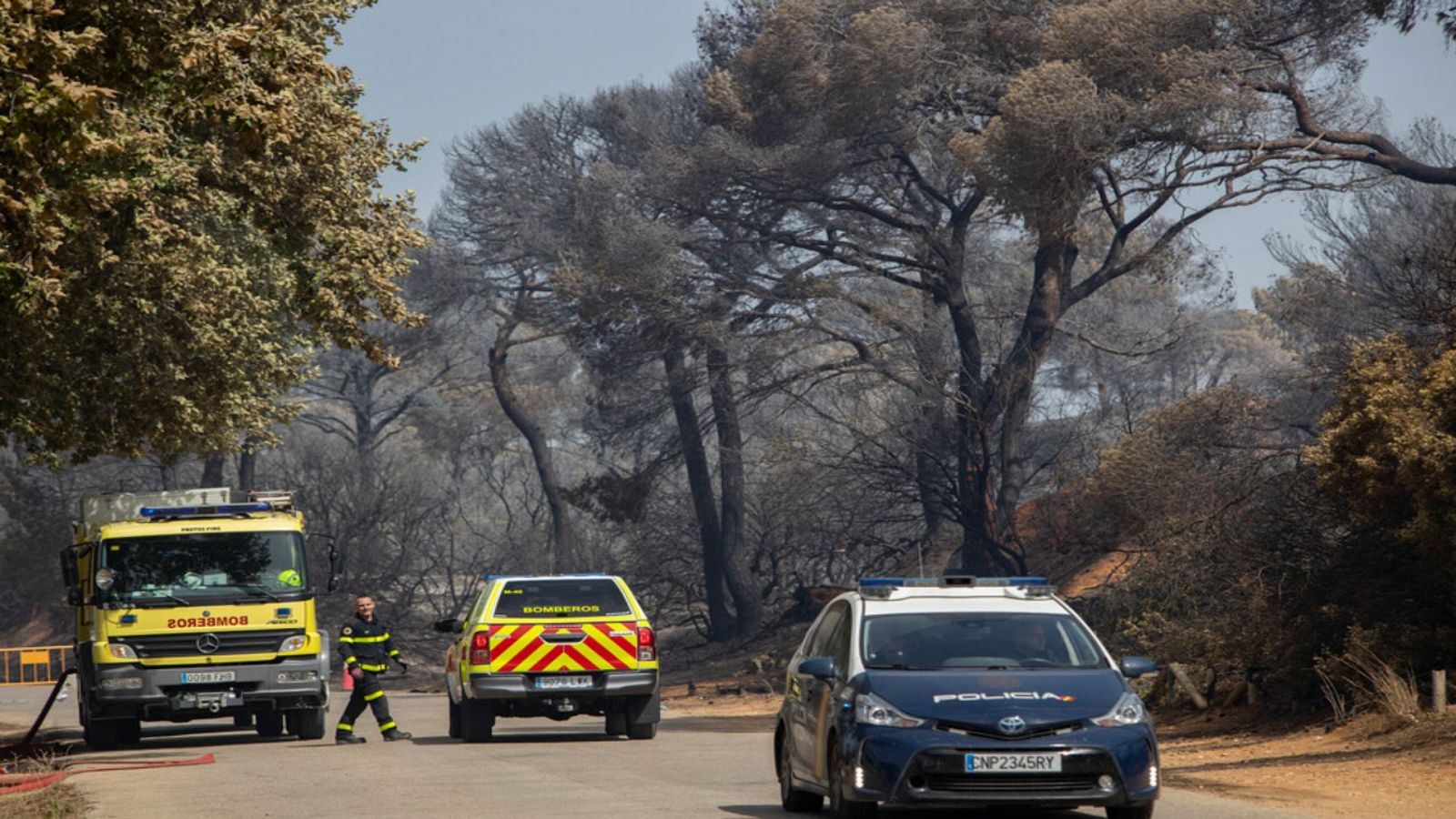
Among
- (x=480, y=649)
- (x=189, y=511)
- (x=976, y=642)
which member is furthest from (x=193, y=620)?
(x=976, y=642)

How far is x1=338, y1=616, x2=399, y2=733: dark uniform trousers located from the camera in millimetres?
21016

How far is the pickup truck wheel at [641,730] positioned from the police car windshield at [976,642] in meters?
9.84

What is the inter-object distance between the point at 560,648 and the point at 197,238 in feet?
19.0

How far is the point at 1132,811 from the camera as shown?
10992mm

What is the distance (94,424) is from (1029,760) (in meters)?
14.2

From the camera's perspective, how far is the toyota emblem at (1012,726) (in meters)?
10.7

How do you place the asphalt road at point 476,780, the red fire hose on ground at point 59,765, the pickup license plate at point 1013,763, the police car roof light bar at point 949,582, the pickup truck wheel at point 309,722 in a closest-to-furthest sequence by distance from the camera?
the pickup license plate at point 1013,763, the police car roof light bar at point 949,582, the asphalt road at point 476,780, the red fire hose on ground at point 59,765, the pickup truck wheel at point 309,722

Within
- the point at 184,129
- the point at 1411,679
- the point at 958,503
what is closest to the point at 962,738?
the point at 1411,679

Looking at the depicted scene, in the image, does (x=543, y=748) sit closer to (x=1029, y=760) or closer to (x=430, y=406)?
(x=1029, y=760)

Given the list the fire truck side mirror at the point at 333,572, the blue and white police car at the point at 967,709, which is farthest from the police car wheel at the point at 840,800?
the fire truck side mirror at the point at 333,572

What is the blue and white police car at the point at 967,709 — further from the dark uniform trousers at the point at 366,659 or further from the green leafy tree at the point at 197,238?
the dark uniform trousers at the point at 366,659

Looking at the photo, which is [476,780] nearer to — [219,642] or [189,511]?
[219,642]

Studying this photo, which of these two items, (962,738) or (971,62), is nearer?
(962,738)

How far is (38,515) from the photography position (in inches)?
2359
